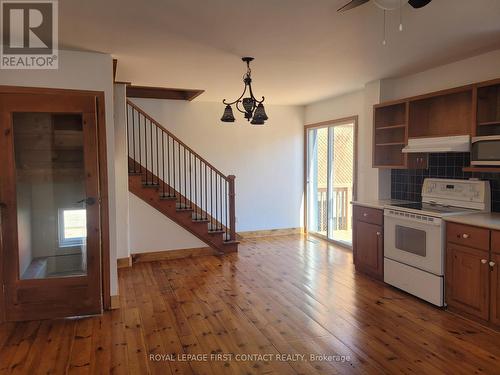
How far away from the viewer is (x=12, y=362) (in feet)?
8.86

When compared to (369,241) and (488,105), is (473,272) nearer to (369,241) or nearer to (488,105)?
(369,241)

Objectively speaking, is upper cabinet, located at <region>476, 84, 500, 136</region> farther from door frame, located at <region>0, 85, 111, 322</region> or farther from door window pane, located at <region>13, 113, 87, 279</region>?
door window pane, located at <region>13, 113, 87, 279</region>

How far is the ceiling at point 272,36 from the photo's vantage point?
257 cm

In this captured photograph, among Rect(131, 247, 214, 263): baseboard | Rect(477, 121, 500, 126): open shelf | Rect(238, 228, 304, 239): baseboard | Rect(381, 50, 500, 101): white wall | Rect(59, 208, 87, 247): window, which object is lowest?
Rect(131, 247, 214, 263): baseboard

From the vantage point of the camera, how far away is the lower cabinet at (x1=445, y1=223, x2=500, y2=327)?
3088 mm

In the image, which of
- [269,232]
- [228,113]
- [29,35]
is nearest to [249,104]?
[228,113]

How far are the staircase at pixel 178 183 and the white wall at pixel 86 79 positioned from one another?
172 centimetres

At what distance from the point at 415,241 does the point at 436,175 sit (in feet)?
3.19

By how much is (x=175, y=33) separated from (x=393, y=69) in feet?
8.64

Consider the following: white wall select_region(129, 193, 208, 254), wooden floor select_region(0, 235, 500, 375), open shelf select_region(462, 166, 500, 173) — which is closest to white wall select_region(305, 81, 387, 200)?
wooden floor select_region(0, 235, 500, 375)

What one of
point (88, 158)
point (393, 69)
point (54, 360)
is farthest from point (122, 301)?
point (393, 69)

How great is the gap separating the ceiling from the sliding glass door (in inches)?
62.3

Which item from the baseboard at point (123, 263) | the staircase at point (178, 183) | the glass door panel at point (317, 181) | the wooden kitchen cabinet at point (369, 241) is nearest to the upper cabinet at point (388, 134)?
the wooden kitchen cabinet at point (369, 241)

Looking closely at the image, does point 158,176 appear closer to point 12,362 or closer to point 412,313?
point 12,362
